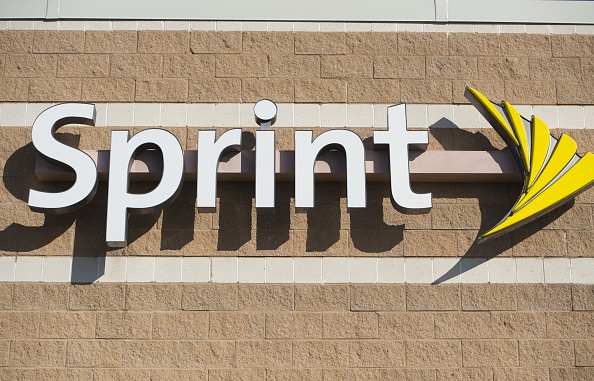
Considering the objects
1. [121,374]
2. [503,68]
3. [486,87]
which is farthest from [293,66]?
[121,374]

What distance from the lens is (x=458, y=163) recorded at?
33.4 feet

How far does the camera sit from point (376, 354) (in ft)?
31.9

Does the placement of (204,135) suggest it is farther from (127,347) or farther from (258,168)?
(127,347)

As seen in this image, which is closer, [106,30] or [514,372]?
[514,372]

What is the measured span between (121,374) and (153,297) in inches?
41.3

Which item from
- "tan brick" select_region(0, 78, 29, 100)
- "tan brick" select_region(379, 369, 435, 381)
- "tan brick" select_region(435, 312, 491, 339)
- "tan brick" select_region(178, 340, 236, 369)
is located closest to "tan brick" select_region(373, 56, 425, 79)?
"tan brick" select_region(435, 312, 491, 339)

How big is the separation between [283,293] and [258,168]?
5.51ft

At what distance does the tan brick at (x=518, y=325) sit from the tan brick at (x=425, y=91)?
10.3 ft

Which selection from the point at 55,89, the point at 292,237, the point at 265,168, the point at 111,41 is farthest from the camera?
the point at 111,41

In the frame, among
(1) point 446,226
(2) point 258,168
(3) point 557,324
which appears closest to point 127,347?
(2) point 258,168

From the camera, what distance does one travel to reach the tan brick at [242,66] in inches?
428

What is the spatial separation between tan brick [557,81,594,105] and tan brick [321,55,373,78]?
2.78 m

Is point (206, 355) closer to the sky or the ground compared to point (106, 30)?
closer to the ground

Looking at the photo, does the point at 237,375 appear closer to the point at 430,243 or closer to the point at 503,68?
the point at 430,243
